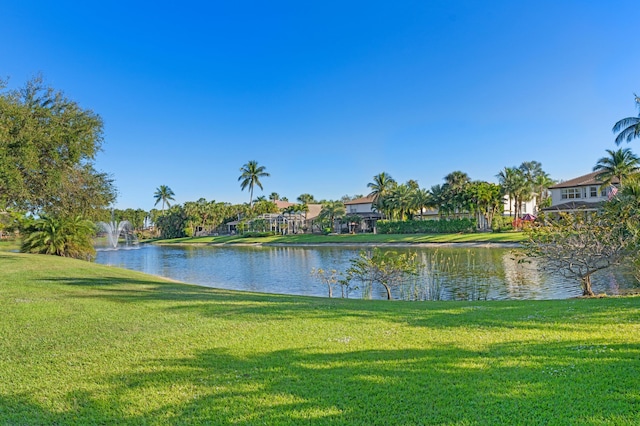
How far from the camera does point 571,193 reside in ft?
169

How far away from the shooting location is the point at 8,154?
15.2 metres

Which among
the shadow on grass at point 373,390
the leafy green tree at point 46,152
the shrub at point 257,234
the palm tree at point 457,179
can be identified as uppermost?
the palm tree at point 457,179

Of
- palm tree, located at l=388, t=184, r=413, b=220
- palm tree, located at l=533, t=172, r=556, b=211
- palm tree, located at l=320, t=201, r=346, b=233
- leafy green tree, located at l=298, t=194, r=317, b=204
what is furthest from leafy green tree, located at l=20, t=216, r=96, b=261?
leafy green tree, located at l=298, t=194, r=317, b=204

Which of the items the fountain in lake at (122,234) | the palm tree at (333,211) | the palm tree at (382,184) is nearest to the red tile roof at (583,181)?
the palm tree at (382,184)

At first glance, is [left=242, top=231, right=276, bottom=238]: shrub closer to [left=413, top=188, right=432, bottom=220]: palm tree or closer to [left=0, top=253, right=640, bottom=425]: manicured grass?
[left=413, top=188, right=432, bottom=220]: palm tree

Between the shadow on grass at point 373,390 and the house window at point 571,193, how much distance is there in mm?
53765

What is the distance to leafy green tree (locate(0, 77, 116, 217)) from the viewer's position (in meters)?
15.2

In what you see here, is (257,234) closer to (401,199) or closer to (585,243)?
(401,199)

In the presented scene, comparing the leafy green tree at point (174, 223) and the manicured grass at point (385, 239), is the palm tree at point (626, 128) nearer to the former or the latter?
the manicured grass at point (385, 239)

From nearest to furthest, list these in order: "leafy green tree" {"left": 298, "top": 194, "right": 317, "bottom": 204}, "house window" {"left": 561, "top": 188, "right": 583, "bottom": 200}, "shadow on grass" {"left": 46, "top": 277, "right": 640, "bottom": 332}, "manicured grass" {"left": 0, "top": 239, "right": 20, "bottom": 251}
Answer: "shadow on grass" {"left": 46, "top": 277, "right": 640, "bottom": 332}, "manicured grass" {"left": 0, "top": 239, "right": 20, "bottom": 251}, "house window" {"left": 561, "top": 188, "right": 583, "bottom": 200}, "leafy green tree" {"left": 298, "top": 194, "right": 317, "bottom": 204}

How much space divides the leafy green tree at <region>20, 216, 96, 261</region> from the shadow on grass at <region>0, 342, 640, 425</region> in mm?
26362

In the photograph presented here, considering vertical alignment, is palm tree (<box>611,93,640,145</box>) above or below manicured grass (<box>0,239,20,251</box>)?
above

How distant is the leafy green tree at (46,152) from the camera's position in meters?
15.2

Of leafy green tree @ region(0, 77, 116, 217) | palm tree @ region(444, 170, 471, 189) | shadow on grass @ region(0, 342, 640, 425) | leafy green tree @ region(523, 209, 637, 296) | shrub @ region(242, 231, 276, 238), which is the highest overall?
palm tree @ region(444, 170, 471, 189)
